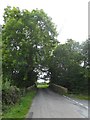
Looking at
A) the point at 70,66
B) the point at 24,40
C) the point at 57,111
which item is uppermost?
the point at 24,40

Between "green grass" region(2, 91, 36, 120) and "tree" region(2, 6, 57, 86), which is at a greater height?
"tree" region(2, 6, 57, 86)

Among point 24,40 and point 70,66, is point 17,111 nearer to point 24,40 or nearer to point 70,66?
point 24,40

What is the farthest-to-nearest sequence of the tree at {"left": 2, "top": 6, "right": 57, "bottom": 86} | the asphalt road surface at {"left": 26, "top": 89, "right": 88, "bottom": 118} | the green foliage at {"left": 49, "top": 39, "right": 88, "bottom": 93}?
the green foliage at {"left": 49, "top": 39, "right": 88, "bottom": 93}
the tree at {"left": 2, "top": 6, "right": 57, "bottom": 86}
the asphalt road surface at {"left": 26, "top": 89, "right": 88, "bottom": 118}

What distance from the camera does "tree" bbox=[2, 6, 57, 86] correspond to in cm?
4200

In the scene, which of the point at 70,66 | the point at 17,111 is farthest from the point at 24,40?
the point at 17,111

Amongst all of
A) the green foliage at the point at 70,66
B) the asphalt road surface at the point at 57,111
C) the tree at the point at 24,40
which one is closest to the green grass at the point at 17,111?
the asphalt road surface at the point at 57,111

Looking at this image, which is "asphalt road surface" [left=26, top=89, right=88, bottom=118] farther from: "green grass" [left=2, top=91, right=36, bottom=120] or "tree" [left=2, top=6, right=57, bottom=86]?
"tree" [left=2, top=6, right=57, bottom=86]

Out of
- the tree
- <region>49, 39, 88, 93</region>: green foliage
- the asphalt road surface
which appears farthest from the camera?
<region>49, 39, 88, 93</region>: green foliage

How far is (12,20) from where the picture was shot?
4312cm

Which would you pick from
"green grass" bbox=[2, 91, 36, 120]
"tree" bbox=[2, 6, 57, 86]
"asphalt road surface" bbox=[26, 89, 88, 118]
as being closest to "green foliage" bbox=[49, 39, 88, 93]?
"tree" bbox=[2, 6, 57, 86]

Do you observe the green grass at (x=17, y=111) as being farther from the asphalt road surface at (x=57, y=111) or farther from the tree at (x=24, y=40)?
the tree at (x=24, y=40)

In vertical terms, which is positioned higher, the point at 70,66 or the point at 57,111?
the point at 70,66

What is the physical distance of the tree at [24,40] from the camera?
42.0m

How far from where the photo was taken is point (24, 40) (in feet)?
138
